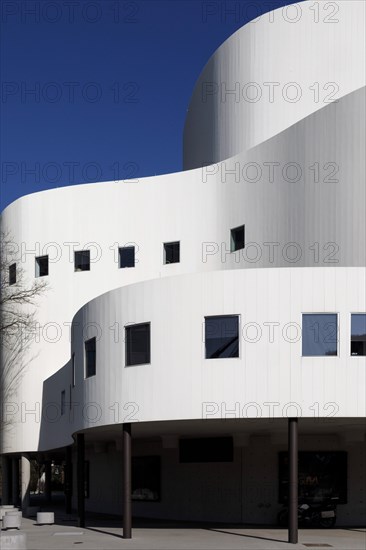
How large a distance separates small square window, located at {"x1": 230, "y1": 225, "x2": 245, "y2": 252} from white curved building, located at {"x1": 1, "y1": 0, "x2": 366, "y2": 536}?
0.71ft

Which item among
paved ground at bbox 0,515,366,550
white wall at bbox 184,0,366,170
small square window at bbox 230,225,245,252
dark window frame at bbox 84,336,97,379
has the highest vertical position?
white wall at bbox 184,0,366,170

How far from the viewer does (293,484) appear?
76.0 feet

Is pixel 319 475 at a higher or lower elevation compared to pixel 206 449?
lower

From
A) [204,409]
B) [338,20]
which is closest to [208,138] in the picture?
[338,20]

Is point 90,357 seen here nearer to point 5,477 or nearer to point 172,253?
point 172,253

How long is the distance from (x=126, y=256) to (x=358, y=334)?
1656 centimetres

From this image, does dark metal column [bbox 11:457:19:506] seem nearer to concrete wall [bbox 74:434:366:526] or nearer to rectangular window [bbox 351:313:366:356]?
concrete wall [bbox 74:434:366:526]

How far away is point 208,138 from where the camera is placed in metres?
40.5

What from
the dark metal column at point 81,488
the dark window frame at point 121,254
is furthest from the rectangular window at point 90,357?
the dark window frame at point 121,254

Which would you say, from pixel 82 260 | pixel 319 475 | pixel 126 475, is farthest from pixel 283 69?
pixel 126 475

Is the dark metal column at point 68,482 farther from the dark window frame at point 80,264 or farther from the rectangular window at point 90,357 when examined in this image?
the rectangular window at point 90,357

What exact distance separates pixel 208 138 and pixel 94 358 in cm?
1616

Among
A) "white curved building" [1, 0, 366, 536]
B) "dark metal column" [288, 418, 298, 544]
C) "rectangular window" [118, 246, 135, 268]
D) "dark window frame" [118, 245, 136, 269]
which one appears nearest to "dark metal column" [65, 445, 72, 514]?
"white curved building" [1, 0, 366, 536]

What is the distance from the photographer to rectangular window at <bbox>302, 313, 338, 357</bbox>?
23812mm
